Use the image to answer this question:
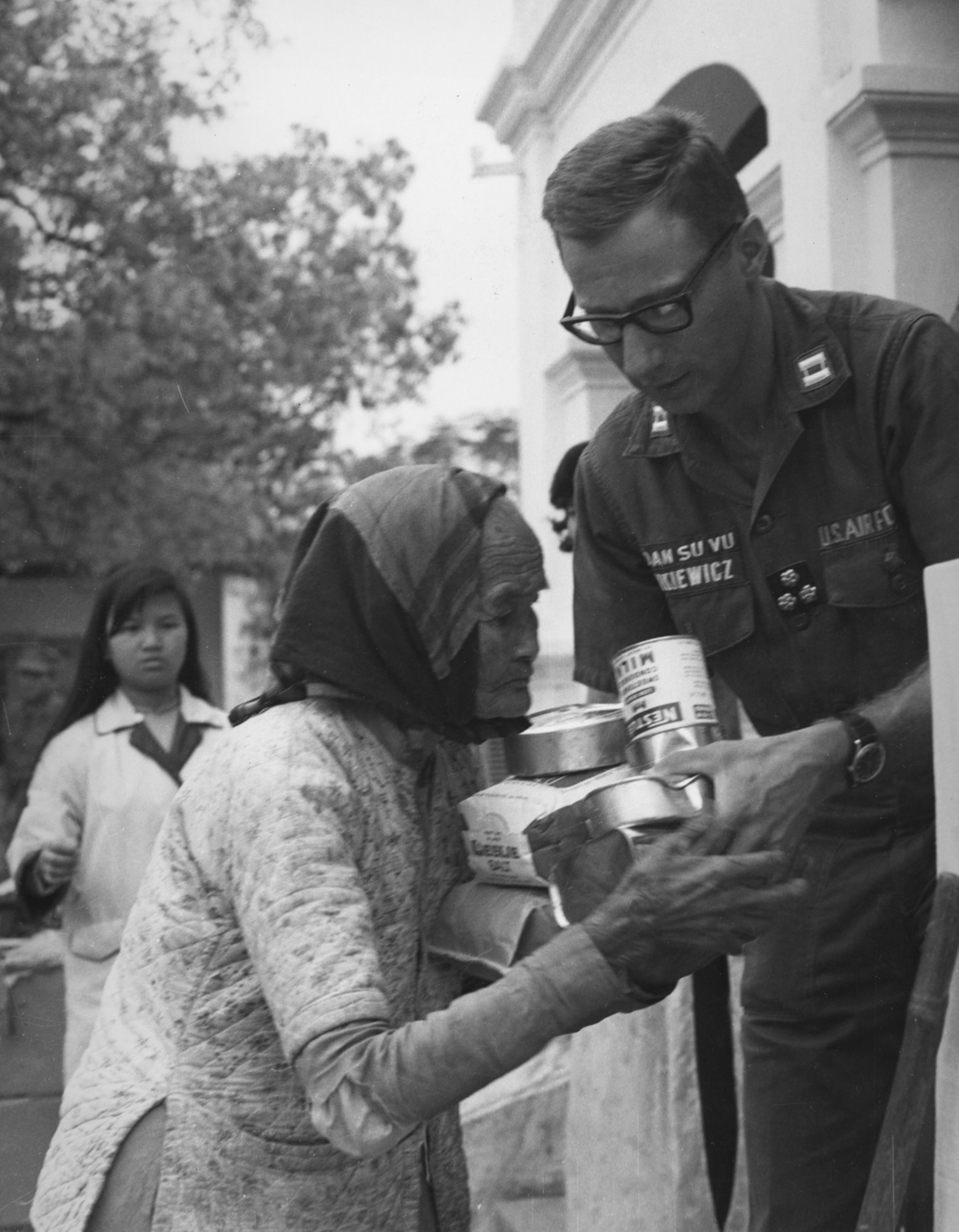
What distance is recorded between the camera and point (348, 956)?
151cm

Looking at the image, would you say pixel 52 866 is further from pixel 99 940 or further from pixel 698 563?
pixel 698 563

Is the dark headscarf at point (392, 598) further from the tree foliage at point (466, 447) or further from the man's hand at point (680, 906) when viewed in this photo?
the tree foliage at point (466, 447)

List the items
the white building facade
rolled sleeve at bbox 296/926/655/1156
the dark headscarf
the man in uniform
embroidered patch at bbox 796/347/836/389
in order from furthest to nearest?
the white building facade < embroidered patch at bbox 796/347/836/389 < the man in uniform < the dark headscarf < rolled sleeve at bbox 296/926/655/1156

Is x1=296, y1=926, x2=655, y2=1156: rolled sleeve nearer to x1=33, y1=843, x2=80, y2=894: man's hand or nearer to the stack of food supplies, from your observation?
the stack of food supplies

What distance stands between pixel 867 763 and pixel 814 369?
562 millimetres

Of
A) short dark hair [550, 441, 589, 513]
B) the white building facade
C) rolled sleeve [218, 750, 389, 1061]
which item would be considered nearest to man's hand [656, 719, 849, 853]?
rolled sleeve [218, 750, 389, 1061]

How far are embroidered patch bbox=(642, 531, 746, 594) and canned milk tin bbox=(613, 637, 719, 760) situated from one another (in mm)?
408

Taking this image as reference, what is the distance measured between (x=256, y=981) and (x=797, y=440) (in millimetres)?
1019

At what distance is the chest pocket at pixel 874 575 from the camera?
1.93 metres

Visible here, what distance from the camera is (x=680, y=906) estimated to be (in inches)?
57.0

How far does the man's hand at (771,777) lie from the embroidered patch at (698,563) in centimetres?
37

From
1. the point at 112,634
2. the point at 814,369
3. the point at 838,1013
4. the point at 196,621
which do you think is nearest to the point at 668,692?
the point at 814,369

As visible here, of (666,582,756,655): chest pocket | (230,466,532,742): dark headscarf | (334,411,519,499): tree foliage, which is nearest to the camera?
(230,466,532,742): dark headscarf

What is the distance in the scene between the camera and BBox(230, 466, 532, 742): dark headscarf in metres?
→ 1.71
